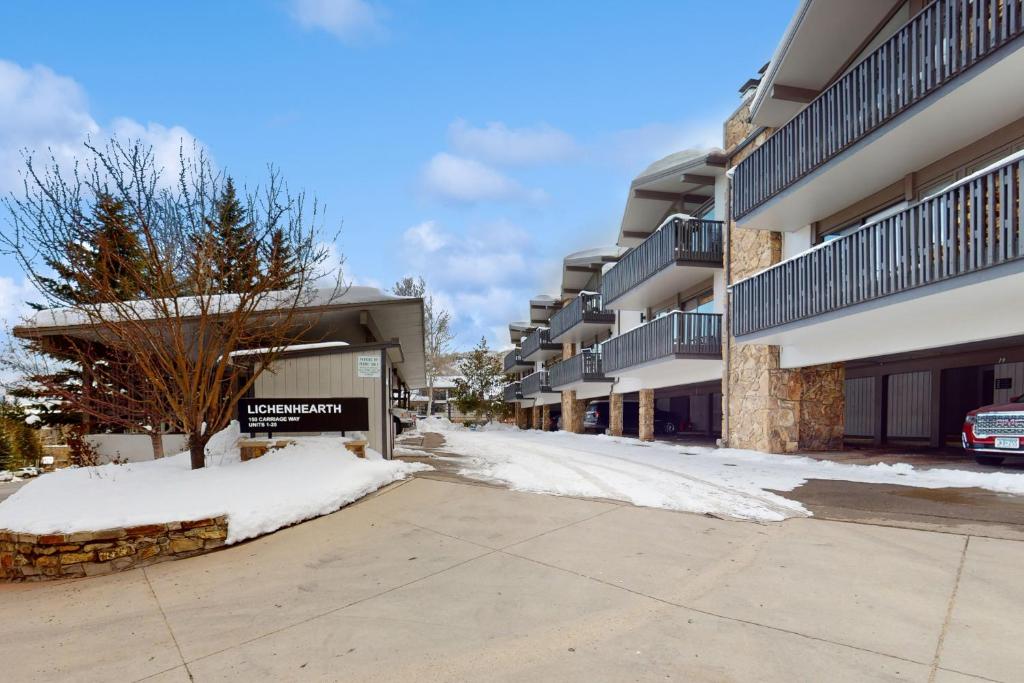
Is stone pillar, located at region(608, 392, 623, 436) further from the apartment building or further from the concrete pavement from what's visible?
the concrete pavement

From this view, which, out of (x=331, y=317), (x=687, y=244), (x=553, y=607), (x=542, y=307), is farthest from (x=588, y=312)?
(x=553, y=607)

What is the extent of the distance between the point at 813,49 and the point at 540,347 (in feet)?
81.9

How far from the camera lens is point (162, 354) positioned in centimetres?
738

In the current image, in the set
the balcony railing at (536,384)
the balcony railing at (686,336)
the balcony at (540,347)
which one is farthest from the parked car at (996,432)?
the balcony at (540,347)

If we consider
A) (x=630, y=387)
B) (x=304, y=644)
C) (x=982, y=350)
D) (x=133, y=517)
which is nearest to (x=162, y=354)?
(x=133, y=517)

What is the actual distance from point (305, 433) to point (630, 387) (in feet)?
51.0

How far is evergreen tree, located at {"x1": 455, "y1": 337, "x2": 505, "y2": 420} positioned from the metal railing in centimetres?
103

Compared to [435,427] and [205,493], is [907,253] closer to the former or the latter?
[205,493]

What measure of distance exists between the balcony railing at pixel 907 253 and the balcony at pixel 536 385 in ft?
70.3

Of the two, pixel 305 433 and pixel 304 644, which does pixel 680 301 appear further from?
pixel 304 644

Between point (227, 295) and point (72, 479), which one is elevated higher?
point (227, 295)

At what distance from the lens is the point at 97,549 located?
5.52 meters

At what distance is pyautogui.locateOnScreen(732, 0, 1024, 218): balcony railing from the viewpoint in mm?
7391

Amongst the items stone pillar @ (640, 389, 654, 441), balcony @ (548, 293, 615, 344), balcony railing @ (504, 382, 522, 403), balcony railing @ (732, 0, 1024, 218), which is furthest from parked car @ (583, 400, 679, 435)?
balcony railing @ (732, 0, 1024, 218)
